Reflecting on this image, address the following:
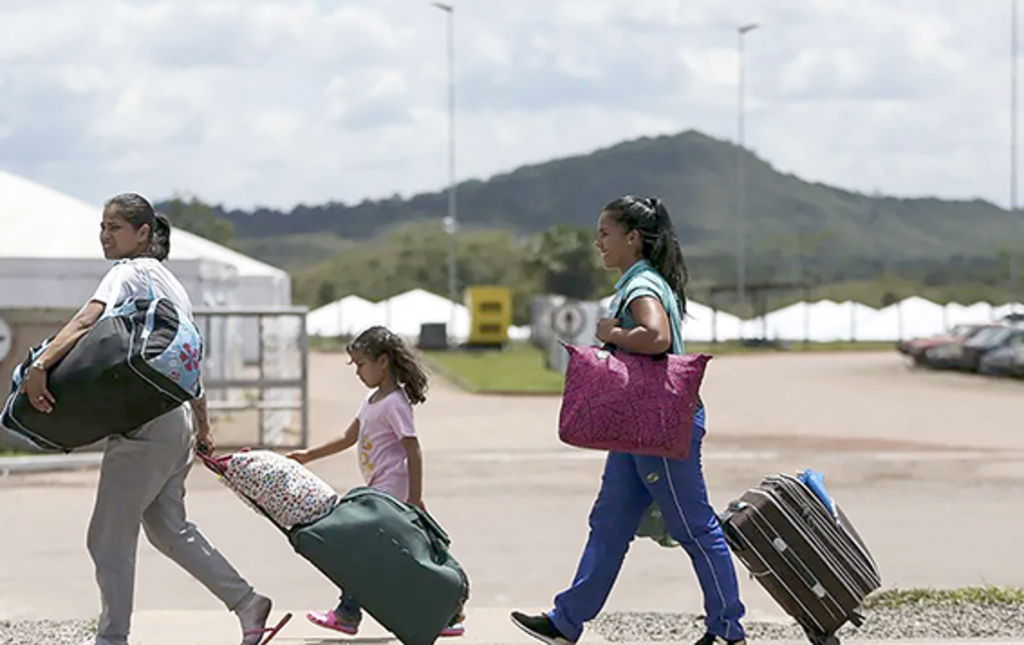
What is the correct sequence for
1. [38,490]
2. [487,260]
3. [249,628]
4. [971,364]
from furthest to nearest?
[487,260], [971,364], [38,490], [249,628]

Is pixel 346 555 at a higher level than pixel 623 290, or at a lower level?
lower

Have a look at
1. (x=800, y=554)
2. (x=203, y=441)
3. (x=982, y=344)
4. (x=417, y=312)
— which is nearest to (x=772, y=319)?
(x=417, y=312)

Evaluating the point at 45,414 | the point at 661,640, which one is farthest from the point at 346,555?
the point at 661,640

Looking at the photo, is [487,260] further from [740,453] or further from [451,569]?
[451,569]

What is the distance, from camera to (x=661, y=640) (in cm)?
781

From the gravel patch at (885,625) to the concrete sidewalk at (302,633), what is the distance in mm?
242

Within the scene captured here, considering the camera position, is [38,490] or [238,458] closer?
[238,458]

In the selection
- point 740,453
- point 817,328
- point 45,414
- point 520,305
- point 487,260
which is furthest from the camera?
point 487,260

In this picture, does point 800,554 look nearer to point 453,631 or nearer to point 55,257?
point 453,631

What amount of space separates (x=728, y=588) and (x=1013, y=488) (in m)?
9.75

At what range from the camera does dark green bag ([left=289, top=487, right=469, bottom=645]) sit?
6637mm

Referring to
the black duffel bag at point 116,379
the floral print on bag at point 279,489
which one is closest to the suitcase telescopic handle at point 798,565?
the floral print on bag at point 279,489

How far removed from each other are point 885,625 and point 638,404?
222cm

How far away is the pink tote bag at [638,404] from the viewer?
668 centimetres
